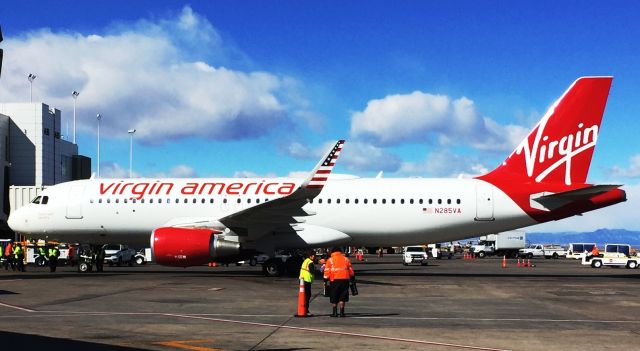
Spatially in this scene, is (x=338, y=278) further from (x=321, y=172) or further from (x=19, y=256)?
(x=19, y=256)

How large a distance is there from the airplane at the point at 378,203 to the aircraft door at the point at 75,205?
0.05m

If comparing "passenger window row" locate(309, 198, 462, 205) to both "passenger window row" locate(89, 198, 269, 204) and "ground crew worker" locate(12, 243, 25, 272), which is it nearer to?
"passenger window row" locate(89, 198, 269, 204)

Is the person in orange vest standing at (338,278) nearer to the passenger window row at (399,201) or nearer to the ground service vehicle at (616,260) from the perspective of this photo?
the passenger window row at (399,201)

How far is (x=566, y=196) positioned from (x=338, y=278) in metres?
16.5

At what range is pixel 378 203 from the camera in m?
30.2

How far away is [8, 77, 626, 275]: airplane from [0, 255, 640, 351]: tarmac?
188 inches

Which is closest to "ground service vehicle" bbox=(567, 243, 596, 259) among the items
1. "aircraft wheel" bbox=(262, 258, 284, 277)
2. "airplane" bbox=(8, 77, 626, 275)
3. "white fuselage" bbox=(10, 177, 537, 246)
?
"airplane" bbox=(8, 77, 626, 275)

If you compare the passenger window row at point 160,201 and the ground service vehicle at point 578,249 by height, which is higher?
the passenger window row at point 160,201

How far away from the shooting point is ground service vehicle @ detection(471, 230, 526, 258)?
8238cm

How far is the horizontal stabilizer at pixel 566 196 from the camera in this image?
2784 centimetres

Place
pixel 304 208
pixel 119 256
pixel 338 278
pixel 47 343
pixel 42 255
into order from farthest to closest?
1. pixel 119 256
2. pixel 42 255
3. pixel 304 208
4. pixel 338 278
5. pixel 47 343

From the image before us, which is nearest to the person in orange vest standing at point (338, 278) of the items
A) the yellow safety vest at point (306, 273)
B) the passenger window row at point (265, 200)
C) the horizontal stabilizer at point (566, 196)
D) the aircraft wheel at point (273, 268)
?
the yellow safety vest at point (306, 273)

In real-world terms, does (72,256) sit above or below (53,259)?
below

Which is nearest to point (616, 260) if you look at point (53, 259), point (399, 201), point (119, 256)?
point (399, 201)
